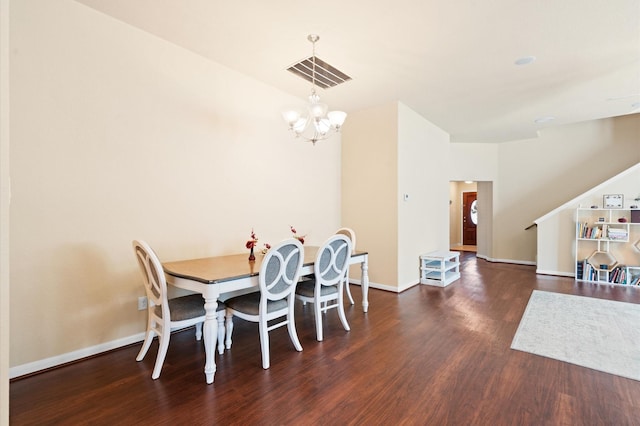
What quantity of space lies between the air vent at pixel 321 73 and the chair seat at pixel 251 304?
2.62 m

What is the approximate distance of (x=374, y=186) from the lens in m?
4.97

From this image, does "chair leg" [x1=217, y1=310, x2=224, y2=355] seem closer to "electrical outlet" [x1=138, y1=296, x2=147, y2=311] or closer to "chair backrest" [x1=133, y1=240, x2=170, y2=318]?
"chair backrest" [x1=133, y1=240, x2=170, y2=318]

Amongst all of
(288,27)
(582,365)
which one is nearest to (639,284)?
(582,365)

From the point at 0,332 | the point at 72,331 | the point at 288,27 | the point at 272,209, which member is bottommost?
the point at 72,331

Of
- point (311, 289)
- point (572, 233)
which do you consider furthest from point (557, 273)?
point (311, 289)

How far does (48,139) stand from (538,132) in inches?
333

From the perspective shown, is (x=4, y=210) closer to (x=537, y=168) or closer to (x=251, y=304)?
(x=251, y=304)

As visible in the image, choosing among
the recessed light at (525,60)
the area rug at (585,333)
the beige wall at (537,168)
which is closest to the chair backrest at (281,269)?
the area rug at (585,333)

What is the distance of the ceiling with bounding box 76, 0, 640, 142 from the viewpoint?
2557 millimetres

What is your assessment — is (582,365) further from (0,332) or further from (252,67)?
(252,67)

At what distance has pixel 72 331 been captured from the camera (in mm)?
2529

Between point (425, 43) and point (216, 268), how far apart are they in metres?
2.98

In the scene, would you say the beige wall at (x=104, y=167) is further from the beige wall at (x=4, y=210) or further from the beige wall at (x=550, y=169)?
the beige wall at (x=550, y=169)

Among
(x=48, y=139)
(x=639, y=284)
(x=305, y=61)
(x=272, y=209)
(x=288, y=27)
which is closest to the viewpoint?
(x=48, y=139)
